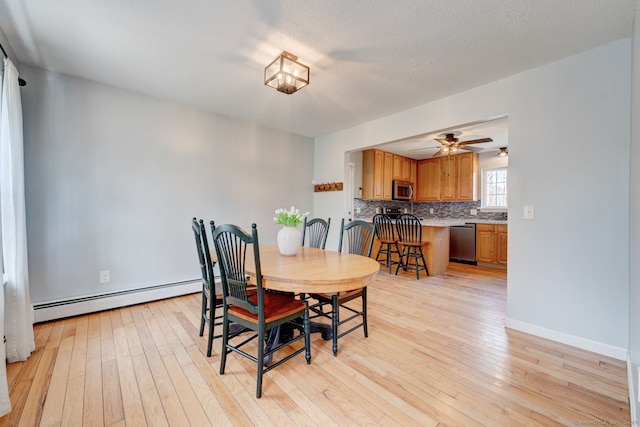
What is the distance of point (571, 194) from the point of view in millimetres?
2172

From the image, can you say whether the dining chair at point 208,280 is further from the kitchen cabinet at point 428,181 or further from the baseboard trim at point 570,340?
the kitchen cabinet at point 428,181

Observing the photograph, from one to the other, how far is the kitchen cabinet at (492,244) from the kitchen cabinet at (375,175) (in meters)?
1.96

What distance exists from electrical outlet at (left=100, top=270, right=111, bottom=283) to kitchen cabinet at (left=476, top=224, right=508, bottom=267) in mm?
5885

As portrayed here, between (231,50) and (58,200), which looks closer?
(231,50)

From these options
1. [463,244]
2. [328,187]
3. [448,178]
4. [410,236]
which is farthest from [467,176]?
[328,187]

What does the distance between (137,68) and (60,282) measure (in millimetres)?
2225

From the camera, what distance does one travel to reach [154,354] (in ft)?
6.43

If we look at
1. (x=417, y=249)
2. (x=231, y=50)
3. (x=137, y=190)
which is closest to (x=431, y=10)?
(x=231, y=50)

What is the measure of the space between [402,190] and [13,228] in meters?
5.63

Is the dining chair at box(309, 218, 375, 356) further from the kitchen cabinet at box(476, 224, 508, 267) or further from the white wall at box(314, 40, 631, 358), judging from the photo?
the kitchen cabinet at box(476, 224, 508, 267)

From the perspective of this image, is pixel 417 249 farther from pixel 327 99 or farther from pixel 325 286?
pixel 325 286

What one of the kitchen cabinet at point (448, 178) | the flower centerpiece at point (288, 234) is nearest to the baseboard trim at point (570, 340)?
the flower centerpiece at point (288, 234)

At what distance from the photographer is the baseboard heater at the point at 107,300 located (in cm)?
250

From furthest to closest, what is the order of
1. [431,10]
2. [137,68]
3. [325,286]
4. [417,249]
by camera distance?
[417,249] < [137,68] < [431,10] < [325,286]
